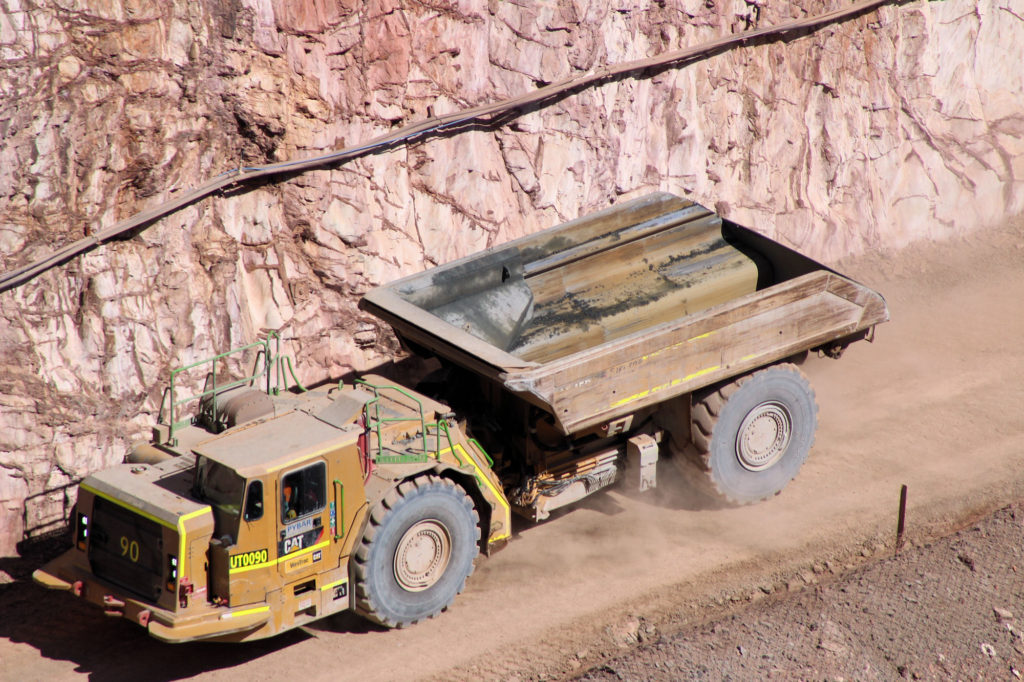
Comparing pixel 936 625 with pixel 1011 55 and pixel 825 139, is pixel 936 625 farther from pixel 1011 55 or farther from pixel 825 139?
pixel 1011 55

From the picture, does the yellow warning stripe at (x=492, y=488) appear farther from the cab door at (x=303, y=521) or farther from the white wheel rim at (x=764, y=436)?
the white wheel rim at (x=764, y=436)

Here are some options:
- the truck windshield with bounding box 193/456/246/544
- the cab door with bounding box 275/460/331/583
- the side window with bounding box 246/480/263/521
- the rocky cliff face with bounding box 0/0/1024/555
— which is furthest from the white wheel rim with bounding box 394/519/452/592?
the rocky cliff face with bounding box 0/0/1024/555

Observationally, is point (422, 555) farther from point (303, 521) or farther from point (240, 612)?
point (240, 612)

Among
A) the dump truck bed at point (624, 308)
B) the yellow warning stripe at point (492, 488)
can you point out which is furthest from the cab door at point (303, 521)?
the dump truck bed at point (624, 308)

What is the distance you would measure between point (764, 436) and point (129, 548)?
603 centimetres

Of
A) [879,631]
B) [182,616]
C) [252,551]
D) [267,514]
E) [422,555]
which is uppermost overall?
[267,514]

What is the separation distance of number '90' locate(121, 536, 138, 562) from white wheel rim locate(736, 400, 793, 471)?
561 cm

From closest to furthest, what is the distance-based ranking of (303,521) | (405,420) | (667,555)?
1. (303,521)
2. (405,420)
3. (667,555)

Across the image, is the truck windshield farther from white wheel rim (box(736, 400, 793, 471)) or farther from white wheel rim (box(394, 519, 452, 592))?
white wheel rim (box(736, 400, 793, 471))

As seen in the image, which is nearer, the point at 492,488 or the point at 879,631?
the point at 879,631

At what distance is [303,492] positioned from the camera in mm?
8898

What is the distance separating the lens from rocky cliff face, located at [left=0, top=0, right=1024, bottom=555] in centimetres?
1100

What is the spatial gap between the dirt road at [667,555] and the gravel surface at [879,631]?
14.6 inches

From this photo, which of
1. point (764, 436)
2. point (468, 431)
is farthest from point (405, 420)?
point (764, 436)
